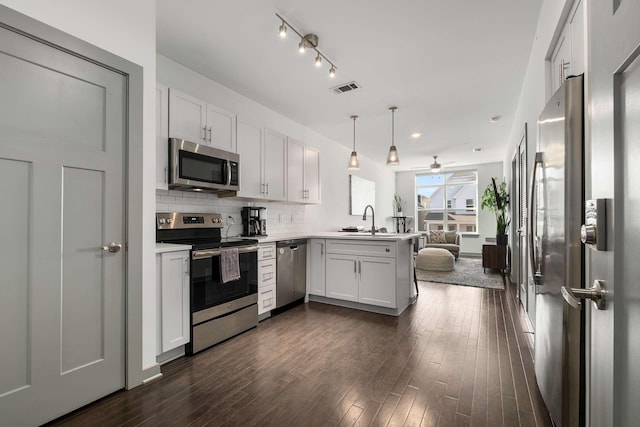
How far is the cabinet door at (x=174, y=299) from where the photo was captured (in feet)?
7.66

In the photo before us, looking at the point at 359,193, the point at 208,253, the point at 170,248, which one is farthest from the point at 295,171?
the point at 359,193

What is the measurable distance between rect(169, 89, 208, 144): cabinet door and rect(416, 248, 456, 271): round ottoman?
16.4ft

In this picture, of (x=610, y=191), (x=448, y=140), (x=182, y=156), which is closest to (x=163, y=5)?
(x=182, y=156)

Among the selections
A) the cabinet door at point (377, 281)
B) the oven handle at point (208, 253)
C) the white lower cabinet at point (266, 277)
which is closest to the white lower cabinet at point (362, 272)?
the cabinet door at point (377, 281)

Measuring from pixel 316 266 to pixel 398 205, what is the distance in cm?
643

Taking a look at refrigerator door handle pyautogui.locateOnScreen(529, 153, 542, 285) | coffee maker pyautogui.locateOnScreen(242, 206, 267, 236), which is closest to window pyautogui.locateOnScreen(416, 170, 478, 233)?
coffee maker pyautogui.locateOnScreen(242, 206, 267, 236)

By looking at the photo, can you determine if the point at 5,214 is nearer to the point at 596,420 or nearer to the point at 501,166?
the point at 596,420

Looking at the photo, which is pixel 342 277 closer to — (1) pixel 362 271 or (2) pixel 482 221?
(1) pixel 362 271

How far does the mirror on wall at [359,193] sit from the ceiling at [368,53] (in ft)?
7.07

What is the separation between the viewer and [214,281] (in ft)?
8.94

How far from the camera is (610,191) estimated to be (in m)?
0.69

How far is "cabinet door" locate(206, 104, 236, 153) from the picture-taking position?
3045 millimetres

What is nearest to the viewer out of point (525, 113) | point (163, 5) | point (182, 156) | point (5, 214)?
point (5, 214)

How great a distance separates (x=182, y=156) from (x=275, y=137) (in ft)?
4.78
